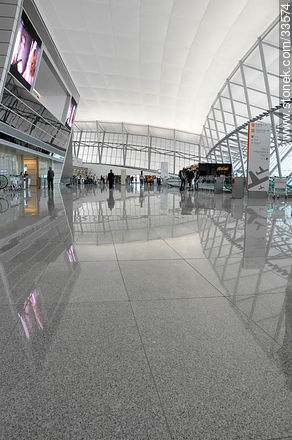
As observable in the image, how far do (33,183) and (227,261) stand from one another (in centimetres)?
3489

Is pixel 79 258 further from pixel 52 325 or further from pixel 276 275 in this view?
pixel 276 275

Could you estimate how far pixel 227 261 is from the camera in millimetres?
3914

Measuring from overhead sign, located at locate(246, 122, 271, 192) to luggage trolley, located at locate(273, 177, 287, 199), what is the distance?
167 centimetres

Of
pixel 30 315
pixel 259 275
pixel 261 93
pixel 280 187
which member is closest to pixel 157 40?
pixel 261 93

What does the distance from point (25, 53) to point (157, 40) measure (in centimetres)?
1291

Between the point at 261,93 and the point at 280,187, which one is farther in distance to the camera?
the point at 261,93

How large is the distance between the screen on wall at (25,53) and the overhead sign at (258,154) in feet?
44.2

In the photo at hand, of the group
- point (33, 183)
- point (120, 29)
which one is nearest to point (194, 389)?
point (120, 29)

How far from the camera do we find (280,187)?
1884 cm

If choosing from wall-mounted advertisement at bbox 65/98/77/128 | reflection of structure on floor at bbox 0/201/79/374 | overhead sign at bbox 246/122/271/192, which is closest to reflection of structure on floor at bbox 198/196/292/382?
reflection of structure on floor at bbox 0/201/79/374

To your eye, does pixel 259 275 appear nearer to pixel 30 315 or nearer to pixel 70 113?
pixel 30 315

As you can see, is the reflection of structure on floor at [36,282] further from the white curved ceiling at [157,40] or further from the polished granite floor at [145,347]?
the white curved ceiling at [157,40]

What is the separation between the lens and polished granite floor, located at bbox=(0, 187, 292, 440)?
1286 mm

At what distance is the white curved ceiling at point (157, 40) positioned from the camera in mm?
21047
